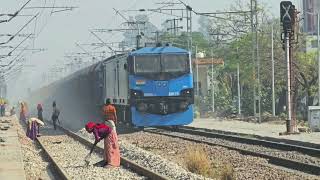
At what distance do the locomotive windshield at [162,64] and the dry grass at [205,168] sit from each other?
1398 centimetres

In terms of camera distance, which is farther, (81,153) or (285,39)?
(285,39)

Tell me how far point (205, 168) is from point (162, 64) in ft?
51.4

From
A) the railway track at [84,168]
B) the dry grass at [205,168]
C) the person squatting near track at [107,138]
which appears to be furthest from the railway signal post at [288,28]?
the person squatting near track at [107,138]

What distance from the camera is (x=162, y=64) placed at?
102 feet

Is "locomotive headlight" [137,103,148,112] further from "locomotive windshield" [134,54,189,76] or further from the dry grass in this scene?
the dry grass

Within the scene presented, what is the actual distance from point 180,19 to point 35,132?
2665 centimetres

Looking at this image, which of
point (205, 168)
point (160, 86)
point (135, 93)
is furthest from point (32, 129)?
point (205, 168)

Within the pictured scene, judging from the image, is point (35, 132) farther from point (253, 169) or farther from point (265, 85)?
point (265, 85)

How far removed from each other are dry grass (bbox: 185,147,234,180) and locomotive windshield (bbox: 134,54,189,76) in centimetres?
1398

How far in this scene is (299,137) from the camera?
2503cm

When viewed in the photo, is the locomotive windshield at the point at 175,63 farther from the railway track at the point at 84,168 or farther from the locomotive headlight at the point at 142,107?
the railway track at the point at 84,168

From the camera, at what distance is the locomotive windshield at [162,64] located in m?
30.8

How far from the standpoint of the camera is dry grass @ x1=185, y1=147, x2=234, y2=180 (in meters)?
13.9

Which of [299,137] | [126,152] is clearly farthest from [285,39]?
[126,152]
